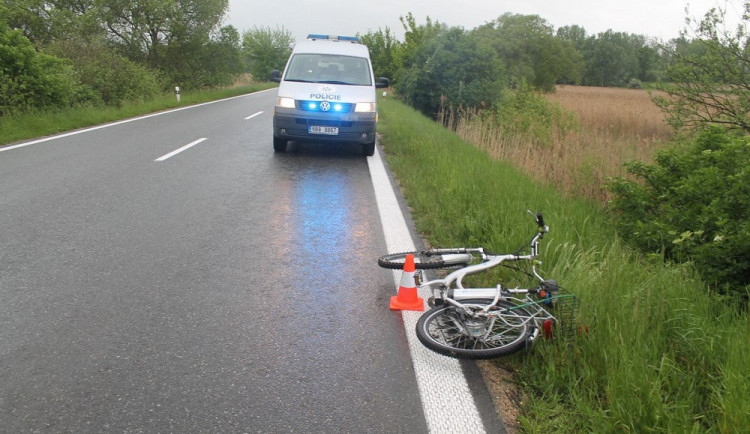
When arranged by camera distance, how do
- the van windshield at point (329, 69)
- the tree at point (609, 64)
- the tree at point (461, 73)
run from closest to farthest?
the van windshield at point (329, 69) < the tree at point (461, 73) < the tree at point (609, 64)

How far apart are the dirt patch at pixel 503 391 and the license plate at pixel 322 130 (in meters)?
7.08

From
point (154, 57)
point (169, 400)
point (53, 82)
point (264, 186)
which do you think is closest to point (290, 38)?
point (154, 57)

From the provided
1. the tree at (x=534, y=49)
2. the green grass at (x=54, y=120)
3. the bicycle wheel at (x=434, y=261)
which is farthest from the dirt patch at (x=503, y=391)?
the tree at (x=534, y=49)

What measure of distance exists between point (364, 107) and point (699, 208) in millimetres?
6222

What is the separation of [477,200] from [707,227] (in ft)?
7.71

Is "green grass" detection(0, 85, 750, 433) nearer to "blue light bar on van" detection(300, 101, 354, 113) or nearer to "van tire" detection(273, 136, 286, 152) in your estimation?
"blue light bar on van" detection(300, 101, 354, 113)

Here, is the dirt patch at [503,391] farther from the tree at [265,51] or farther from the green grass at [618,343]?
the tree at [265,51]

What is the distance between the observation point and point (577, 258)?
165 inches

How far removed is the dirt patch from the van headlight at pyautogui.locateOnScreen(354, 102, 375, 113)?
709 centimetres

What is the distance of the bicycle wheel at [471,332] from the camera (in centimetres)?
295

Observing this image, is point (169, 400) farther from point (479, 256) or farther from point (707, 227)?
point (707, 227)

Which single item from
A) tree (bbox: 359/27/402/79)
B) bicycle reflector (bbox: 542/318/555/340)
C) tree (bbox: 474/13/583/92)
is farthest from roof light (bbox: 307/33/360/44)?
tree (bbox: 474/13/583/92)

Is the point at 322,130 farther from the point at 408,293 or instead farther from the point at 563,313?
the point at 563,313

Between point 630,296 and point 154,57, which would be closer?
point 630,296
